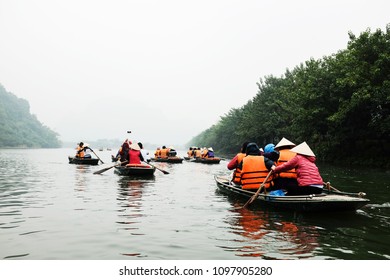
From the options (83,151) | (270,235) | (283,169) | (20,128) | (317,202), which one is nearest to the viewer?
(270,235)

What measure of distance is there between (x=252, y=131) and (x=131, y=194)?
40.7 m

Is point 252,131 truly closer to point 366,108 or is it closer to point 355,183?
point 366,108

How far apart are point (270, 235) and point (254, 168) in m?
3.50

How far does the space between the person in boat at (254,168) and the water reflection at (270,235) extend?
1.06m

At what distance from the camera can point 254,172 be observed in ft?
A: 34.4

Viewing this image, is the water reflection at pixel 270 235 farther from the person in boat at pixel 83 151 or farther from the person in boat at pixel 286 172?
the person in boat at pixel 83 151

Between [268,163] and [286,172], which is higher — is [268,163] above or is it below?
above

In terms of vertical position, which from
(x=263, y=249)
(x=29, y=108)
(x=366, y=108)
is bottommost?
Result: (x=263, y=249)

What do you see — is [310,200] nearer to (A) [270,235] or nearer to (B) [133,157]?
(A) [270,235]

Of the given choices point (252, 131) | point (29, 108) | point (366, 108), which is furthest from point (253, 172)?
point (29, 108)

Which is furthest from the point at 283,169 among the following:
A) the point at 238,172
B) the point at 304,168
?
the point at 238,172

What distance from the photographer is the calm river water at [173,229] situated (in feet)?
19.4

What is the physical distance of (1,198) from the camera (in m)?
11.0

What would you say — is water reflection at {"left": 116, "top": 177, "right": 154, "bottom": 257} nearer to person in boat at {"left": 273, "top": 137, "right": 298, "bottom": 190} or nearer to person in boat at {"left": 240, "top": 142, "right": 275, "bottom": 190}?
person in boat at {"left": 240, "top": 142, "right": 275, "bottom": 190}
